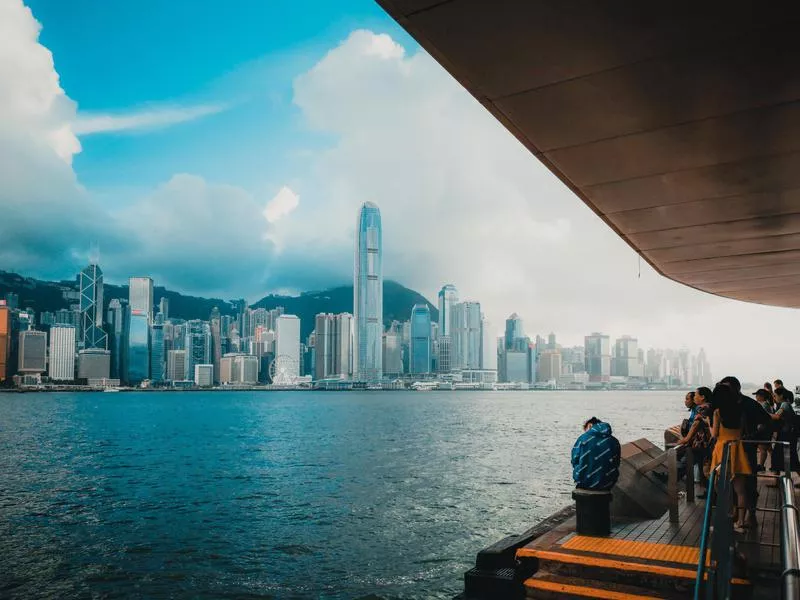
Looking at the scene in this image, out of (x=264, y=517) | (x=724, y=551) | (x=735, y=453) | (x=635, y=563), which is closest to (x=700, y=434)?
(x=735, y=453)

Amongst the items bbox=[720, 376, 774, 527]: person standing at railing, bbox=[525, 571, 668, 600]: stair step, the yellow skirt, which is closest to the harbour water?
bbox=[525, 571, 668, 600]: stair step

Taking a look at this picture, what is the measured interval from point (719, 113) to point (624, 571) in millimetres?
5250

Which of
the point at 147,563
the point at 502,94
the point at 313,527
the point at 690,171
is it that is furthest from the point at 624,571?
the point at 313,527

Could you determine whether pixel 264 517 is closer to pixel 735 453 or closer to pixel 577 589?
pixel 577 589

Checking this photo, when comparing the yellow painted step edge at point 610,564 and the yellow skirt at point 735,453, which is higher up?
the yellow skirt at point 735,453

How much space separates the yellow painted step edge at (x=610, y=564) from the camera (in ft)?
24.4

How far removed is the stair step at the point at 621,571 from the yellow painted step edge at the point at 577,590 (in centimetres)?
17

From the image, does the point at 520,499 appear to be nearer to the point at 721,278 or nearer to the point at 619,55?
the point at 721,278

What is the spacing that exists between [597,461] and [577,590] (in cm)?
200

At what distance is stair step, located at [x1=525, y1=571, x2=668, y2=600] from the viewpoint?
7473 mm

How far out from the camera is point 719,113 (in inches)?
235

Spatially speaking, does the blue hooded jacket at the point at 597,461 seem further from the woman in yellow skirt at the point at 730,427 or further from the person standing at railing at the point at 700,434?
the person standing at railing at the point at 700,434

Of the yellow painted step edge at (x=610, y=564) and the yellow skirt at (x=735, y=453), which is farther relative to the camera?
the yellow skirt at (x=735, y=453)

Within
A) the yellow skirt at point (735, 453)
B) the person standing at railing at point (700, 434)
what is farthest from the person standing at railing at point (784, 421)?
the yellow skirt at point (735, 453)
